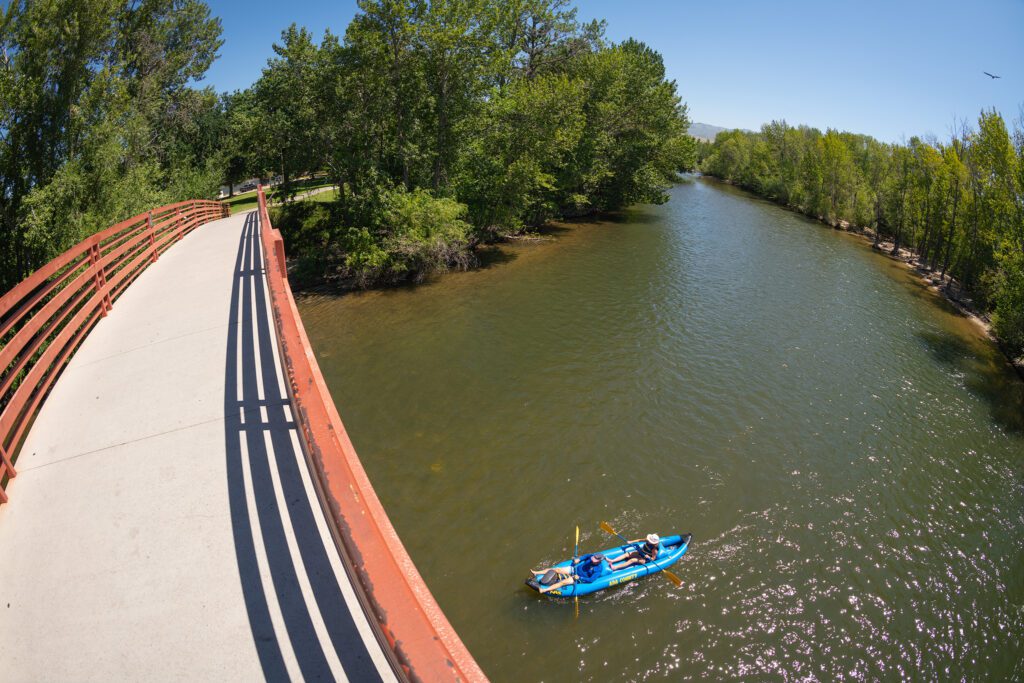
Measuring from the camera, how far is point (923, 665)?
777 centimetres

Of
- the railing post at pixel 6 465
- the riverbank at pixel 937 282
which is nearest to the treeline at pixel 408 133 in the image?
the railing post at pixel 6 465

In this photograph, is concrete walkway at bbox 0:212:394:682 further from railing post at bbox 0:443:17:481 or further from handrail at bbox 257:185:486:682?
handrail at bbox 257:185:486:682

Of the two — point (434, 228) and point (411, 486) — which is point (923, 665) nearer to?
point (411, 486)

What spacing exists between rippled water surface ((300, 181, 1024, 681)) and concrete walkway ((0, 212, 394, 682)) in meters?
5.04

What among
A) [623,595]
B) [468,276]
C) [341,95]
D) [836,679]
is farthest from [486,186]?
[836,679]

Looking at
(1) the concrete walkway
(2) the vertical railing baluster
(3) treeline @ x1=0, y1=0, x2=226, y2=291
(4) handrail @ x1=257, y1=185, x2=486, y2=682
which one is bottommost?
(1) the concrete walkway

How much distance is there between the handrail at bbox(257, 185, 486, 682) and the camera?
6.65ft

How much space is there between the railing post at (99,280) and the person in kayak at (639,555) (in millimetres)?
10351

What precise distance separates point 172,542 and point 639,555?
739 cm

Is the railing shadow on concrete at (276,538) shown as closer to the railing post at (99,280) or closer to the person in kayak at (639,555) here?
the railing post at (99,280)

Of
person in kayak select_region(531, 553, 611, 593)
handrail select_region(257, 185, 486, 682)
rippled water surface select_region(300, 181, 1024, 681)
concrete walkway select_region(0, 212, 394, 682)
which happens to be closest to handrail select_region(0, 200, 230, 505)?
concrete walkway select_region(0, 212, 394, 682)

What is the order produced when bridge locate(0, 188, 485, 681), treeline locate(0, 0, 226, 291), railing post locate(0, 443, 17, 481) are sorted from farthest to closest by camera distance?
treeline locate(0, 0, 226, 291) → railing post locate(0, 443, 17, 481) → bridge locate(0, 188, 485, 681)

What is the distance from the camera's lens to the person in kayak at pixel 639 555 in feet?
27.9

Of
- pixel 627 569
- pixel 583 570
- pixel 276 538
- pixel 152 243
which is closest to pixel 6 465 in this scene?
pixel 276 538
